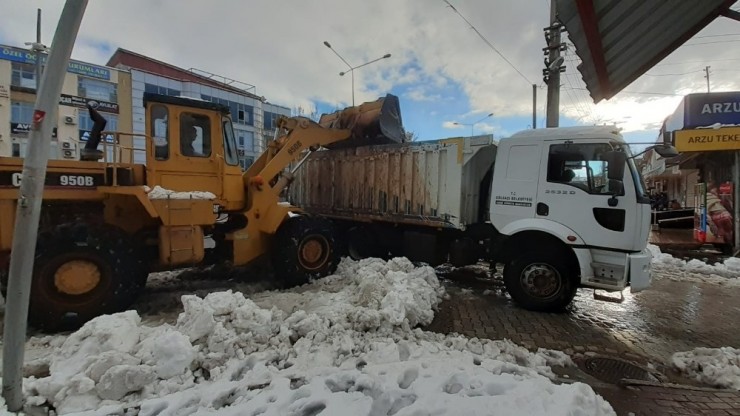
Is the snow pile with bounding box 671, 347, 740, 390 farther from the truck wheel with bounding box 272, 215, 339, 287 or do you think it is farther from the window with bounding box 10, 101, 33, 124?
the window with bounding box 10, 101, 33, 124

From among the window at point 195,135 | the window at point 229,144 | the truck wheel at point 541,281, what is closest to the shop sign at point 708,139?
the truck wheel at point 541,281

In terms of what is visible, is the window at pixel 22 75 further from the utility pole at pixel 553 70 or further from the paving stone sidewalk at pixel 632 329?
the paving stone sidewalk at pixel 632 329

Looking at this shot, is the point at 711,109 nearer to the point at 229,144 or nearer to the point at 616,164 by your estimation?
the point at 616,164

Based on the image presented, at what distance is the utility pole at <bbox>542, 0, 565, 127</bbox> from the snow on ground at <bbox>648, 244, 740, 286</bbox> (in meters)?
4.85

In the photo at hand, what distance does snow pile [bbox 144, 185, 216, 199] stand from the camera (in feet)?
18.0

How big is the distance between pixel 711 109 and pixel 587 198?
10.0m

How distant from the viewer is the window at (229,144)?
649cm

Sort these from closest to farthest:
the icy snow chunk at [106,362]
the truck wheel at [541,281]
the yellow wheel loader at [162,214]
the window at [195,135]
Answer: the icy snow chunk at [106,362] < the yellow wheel loader at [162,214] < the truck wheel at [541,281] < the window at [195,135]

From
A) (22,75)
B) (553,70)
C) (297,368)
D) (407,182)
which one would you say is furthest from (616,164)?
(22,75)

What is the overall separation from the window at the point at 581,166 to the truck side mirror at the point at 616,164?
8cm

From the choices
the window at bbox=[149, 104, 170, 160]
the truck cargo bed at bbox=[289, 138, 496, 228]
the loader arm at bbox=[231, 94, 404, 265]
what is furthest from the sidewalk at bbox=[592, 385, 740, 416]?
the window at bbox=[149, 104, 170, 160]

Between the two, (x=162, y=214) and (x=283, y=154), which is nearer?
(x=162, y=214)

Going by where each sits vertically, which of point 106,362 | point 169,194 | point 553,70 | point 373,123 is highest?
point 553,70

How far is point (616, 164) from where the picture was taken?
537 cm
